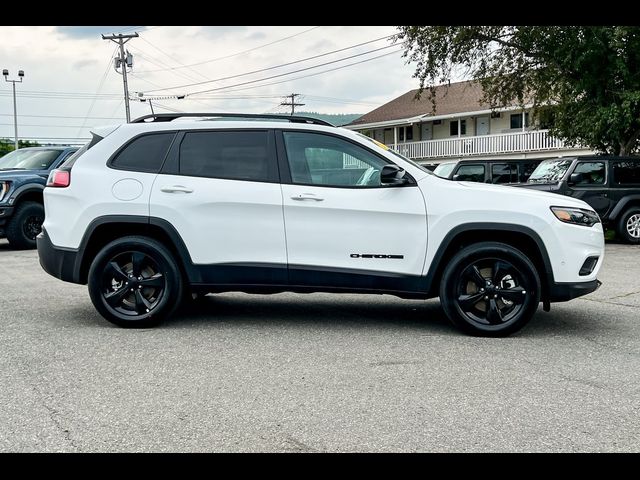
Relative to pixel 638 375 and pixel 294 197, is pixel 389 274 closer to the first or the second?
pixel 294 197

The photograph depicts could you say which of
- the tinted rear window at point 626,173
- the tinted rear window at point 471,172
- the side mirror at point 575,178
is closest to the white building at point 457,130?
the tinted rear window at point 471,172

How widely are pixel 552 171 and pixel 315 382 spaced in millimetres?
11478

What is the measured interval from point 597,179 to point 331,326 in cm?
1016

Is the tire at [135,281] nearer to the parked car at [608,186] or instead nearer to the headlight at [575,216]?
the headlight at [575,216]

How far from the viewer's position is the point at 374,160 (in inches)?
243

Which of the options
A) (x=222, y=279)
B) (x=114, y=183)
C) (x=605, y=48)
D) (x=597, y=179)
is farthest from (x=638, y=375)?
(x=605, y=48)

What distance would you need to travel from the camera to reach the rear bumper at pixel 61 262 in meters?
6.24

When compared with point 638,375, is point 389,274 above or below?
above

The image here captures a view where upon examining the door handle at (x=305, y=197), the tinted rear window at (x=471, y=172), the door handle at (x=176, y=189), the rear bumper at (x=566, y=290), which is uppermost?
the tinted rear window at (x=471, y=172)

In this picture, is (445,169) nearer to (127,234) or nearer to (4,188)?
(4,188)

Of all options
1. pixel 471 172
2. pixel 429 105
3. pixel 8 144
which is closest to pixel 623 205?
pixel 471 172

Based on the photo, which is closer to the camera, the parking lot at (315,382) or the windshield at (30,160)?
the parking lot at (315,382)

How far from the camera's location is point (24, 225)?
539 inches

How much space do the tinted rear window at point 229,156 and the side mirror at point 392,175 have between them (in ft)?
3.20
